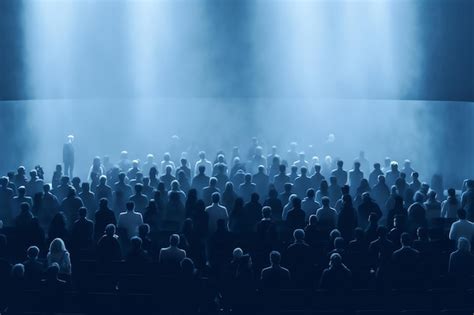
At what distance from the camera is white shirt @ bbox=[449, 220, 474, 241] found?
40.2 ft

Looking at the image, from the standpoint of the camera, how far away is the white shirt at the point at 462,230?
1226 centimetres

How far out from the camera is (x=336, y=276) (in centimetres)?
1011

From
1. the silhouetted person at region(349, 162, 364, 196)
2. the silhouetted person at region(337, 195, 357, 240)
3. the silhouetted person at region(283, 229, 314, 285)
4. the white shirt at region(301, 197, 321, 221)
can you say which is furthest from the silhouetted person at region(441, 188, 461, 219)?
the silhouetted person at region(283, 229, 314, 285)

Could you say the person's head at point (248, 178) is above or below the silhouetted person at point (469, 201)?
above

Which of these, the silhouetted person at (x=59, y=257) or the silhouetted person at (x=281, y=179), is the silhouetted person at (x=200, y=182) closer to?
the silhouetted person at (x=281, y=179)

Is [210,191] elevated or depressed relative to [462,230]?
elevated

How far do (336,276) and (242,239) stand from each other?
195 cm

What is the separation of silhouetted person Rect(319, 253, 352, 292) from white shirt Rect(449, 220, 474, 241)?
2.93m

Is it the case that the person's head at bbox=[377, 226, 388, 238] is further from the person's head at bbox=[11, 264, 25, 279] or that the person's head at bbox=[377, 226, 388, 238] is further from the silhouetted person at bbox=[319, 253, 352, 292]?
the person's head at bbox=[11, 264, 25, 279]

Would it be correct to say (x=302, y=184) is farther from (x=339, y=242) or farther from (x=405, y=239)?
(x=405, y=239)

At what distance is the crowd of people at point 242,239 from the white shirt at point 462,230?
0.06ft

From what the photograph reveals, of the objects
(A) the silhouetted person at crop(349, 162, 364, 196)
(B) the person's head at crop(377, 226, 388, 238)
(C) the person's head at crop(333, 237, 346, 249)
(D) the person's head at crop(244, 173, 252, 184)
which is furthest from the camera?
(A) the silhouetted person at crop(349, 162, 364, 196)

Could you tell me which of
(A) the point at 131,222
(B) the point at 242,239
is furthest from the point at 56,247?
(B) the point at 242,239

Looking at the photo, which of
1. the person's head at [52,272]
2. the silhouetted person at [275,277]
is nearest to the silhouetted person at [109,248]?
the person's head at [52,272]
